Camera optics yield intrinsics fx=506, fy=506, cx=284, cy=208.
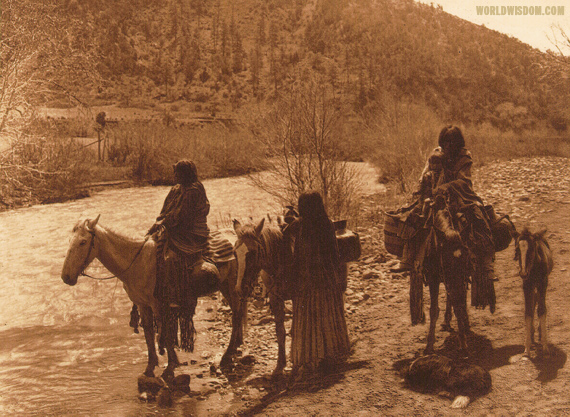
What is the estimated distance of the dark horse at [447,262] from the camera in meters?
5.19

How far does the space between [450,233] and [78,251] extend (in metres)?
3.99

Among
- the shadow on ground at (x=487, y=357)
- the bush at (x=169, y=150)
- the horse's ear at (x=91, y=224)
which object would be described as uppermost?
the bush at (x=169, y=150)

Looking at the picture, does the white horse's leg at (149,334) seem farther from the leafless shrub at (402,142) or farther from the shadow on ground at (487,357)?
the leafless shrub at (402,142)

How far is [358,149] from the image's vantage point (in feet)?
78.2

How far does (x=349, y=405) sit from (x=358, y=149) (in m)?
19.6

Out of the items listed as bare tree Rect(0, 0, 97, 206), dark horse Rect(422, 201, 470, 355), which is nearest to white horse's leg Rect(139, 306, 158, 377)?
dark horse Rect(422, 201, 470, 355)

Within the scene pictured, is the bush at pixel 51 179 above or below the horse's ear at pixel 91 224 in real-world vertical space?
above

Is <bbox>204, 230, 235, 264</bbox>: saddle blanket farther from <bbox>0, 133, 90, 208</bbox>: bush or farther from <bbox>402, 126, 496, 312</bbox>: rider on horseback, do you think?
<bbox>0, 133, 90, 208</bbox>: bush

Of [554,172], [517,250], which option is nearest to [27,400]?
[517,250]

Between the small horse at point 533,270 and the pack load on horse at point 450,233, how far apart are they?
349mm

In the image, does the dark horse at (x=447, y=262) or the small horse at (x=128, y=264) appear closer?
the dark horse at (x=447, y=262)

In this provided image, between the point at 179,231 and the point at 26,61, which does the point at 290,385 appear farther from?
the point at 26,61

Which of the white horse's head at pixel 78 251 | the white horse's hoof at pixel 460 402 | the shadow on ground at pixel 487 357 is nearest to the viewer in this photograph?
the white horse's hoof at pixel 460 402

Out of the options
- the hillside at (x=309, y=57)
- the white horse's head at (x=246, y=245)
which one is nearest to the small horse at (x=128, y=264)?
the white horse's head at (x=246, y=245)
